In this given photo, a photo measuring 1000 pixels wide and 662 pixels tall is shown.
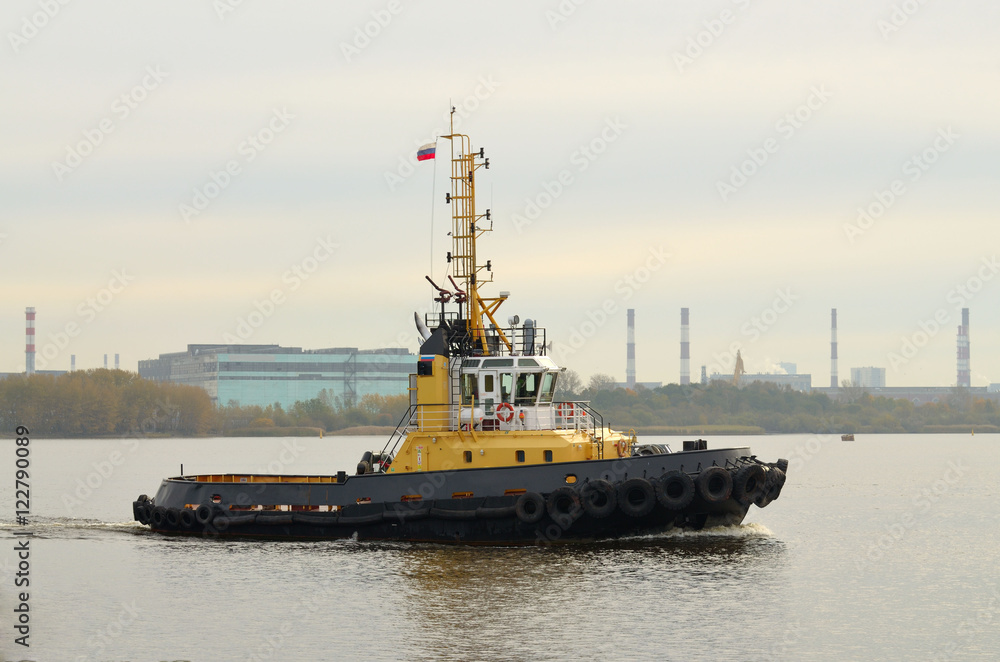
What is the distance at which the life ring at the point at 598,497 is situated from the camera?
76.4 feet

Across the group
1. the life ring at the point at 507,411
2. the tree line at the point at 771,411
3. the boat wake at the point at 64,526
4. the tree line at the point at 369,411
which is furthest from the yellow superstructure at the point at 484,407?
the tree line at the point at 771,411

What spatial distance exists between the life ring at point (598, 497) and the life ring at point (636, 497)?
17 cm

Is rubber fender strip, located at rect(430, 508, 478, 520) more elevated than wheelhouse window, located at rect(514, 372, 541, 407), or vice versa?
wheelhouse window, located at rect(514, 372, 541, 407)

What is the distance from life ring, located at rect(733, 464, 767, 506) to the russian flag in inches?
369

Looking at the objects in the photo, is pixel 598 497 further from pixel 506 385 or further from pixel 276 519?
pixel 276 519

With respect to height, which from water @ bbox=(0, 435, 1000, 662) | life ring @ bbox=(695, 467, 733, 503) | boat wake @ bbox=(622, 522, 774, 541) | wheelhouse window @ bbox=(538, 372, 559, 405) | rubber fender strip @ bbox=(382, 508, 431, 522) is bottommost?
water @ bbox=(0, 435, 1000, 662)

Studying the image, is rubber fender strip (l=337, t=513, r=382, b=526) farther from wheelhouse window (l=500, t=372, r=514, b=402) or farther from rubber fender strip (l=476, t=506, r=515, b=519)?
wheelhouse window (l=500, t=372, r=514, b=402)

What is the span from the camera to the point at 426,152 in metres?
26.0

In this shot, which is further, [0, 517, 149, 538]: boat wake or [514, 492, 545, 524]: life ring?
[0, 517, 149, 538]: boat wake

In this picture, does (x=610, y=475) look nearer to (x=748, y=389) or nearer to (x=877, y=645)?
(x=877, y=645)

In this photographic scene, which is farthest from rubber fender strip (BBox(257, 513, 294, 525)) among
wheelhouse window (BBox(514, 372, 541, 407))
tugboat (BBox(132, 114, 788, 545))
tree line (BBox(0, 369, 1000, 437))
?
tree line (BBox(0, 369, 1000, 437))

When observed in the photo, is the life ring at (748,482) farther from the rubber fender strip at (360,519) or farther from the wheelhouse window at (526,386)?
the rubber fender strip at (360,519)

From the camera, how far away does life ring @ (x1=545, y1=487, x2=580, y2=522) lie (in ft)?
76.6

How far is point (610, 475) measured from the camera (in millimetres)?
23562
